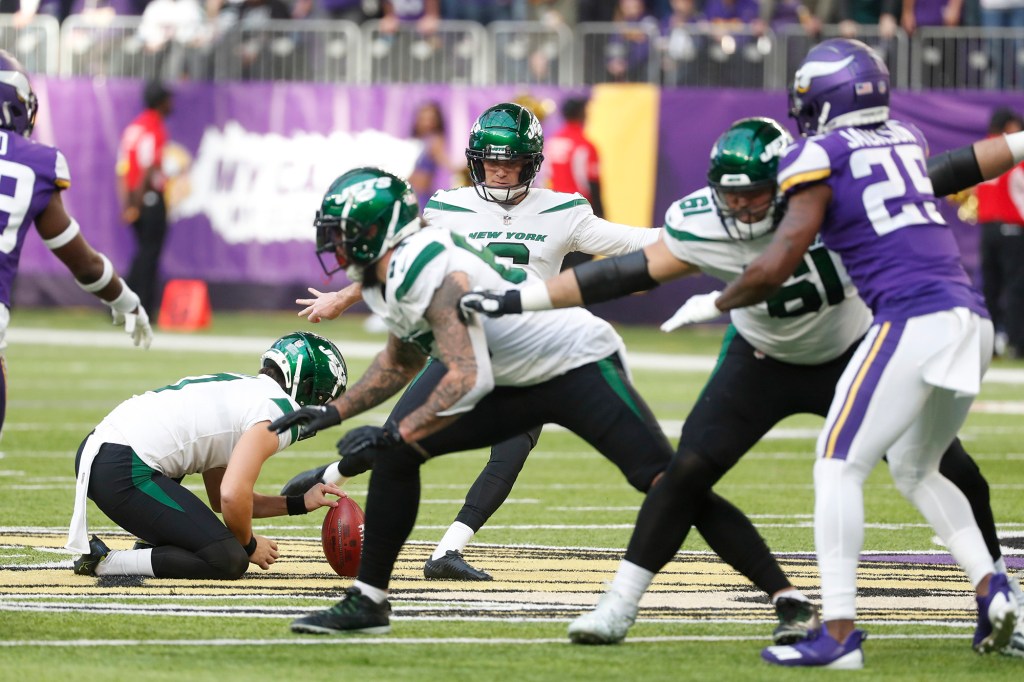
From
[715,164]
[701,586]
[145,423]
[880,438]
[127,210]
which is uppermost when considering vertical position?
[715,164]

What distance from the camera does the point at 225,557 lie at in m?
6.77

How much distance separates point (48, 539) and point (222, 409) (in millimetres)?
1368

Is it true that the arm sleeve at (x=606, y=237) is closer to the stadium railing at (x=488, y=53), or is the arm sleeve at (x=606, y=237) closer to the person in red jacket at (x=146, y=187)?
the stadium railing at (x=488, y=53)

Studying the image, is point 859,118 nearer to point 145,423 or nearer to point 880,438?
point 880,438

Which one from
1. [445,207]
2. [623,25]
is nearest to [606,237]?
[445,207]

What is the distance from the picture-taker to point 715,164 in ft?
18.4

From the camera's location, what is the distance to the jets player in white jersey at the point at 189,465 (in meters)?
6.77

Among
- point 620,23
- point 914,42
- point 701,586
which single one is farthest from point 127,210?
point 701,586

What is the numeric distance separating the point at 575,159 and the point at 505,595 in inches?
480

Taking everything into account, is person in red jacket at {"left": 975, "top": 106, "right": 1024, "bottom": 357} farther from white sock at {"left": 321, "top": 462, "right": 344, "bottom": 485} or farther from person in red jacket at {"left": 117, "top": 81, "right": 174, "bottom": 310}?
white sock at {"left": 321, "top": 462, "right": 344, "bottom": 485}

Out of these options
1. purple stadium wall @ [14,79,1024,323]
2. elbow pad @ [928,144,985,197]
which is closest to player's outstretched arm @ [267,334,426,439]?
elbow pad @ [928,144,985,197]

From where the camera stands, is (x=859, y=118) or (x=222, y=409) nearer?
(x=859, y=118)

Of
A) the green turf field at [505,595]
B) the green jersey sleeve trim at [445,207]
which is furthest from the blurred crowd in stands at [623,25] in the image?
the green jersey sleeve trim at [445,207]

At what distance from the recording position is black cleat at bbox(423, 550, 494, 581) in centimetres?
695
